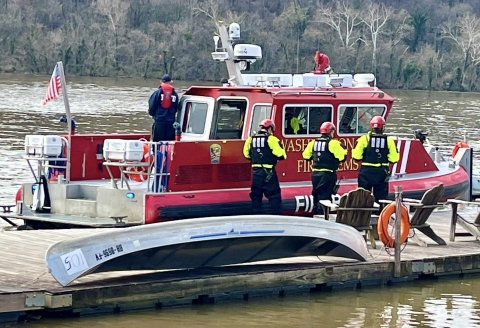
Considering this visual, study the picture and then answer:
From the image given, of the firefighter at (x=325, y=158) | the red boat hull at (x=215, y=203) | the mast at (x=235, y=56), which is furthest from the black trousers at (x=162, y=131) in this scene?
the firefighter at (x=325, y=158)

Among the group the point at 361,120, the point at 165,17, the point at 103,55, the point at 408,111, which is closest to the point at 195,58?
the point at 103,55

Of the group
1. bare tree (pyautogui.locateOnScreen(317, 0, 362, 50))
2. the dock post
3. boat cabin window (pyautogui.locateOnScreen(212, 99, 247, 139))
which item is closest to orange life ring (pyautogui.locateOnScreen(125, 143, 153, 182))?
boat cabin window (pyautogui.locateOnScreen(212, 99, 247, 139))

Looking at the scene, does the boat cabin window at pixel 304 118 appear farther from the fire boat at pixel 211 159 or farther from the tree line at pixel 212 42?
the tree line at pixel 212 42

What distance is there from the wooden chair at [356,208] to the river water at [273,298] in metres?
0.78

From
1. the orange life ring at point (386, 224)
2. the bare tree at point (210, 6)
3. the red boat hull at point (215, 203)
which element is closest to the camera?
the orange life ring at point (386, 224)

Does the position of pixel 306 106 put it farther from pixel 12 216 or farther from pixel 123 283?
pixel 123 283

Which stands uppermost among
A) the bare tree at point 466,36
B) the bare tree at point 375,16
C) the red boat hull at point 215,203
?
the bare tree at point 375,16

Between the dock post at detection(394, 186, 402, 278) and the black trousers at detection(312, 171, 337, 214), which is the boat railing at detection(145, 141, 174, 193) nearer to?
the black trousers at detection(312, 171, 337, 214)

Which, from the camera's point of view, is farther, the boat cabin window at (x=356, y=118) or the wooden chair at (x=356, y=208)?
the boat cabin window at (x=356, y=118)

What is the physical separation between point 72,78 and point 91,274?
164 feet

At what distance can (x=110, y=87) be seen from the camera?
5144 cm

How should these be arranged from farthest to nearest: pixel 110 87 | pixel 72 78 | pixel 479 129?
pixel 72 78 → pixel 110 87 → pixel 479 129

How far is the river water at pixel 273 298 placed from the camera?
10445mm

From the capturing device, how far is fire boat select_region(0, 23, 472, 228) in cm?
1315
